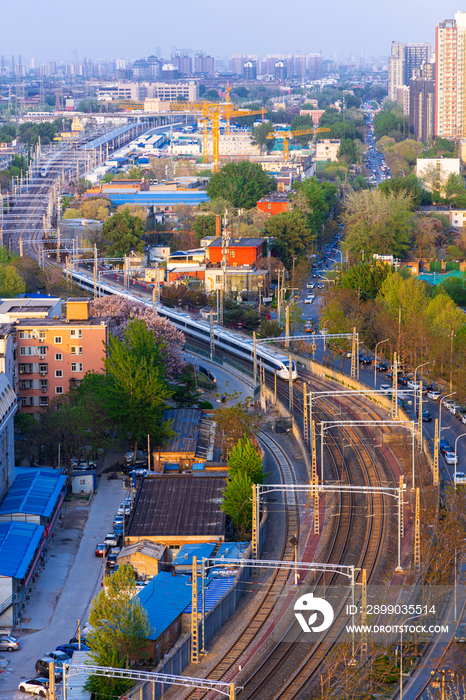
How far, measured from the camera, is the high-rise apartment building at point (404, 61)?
133625 millimetres

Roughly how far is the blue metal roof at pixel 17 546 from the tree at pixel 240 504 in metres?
2.80

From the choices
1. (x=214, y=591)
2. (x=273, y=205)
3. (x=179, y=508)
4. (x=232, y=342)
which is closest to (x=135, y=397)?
(x=179, y=508)

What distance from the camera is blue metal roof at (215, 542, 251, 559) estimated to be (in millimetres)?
14409

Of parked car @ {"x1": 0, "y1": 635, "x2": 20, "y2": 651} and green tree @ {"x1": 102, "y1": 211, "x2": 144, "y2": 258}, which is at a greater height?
green tree @ {"x1": 102, "y1": 211, "x2": 144, "y2": 258}

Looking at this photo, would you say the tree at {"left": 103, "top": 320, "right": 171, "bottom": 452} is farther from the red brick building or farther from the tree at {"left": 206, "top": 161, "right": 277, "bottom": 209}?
the tree at {"left": 206, "top": 161, "right": 277, "bottom": 209}

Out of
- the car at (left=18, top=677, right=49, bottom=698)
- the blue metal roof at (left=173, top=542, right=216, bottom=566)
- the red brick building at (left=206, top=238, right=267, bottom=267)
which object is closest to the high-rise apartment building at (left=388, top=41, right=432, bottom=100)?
the red brick building at (left=206, top=238, right=267, bottom=267)

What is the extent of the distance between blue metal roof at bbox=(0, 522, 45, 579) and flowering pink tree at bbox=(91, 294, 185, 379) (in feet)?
23.1

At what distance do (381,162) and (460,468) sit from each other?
217 feet

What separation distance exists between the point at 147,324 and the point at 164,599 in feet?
38.7

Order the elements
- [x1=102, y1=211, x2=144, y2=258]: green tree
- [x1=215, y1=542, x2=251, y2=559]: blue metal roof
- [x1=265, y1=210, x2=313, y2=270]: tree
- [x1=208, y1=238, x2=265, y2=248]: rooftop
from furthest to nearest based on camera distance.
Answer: [x1=102, y1=211, x2=144, y2=258]: green tree < [x1=265, y1=210, x2=313, y2=270]: tree < [x1=208, y1=238, x2=265, y2=248]: rooftop < [x1=215, y1=542, x2=251, y2=559]: blue metal roof

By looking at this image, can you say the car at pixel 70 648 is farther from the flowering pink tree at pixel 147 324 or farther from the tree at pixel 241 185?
the tree at pixel 241 185

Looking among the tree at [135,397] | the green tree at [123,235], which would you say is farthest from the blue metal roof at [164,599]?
the green tree at [123,235]

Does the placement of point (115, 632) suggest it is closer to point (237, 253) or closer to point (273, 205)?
point (237, 253)

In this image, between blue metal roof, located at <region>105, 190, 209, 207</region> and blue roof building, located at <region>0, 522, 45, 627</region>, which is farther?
blue metal roof, located at <region>105, 190, 209, 207</region>
